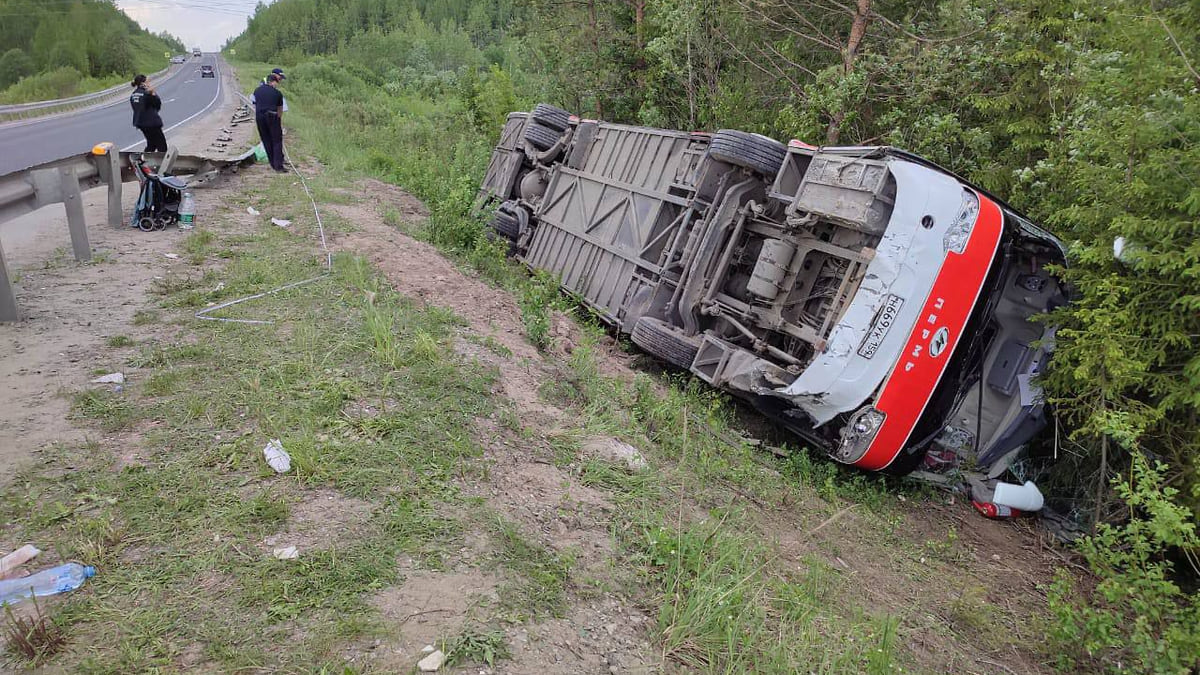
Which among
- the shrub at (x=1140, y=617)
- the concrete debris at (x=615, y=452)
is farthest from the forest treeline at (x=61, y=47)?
the shrub at (x=1140, y=617)

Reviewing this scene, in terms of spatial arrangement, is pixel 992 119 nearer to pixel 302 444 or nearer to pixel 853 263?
pixel 853 263

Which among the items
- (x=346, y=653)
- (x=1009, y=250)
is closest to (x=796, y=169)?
(x=1009, y=250)

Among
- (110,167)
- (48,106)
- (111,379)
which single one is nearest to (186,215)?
(110,167)

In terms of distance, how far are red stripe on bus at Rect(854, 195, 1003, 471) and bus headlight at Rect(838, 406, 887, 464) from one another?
0.03m

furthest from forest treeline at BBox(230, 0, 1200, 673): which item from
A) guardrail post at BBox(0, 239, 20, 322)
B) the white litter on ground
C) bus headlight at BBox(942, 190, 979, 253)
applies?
guardrail post at BBox(0, 239, 20, 322)

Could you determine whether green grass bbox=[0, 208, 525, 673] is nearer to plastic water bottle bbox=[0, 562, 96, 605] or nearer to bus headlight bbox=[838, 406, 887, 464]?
plastic water bottle bbox=[0, 562, 96, 605]

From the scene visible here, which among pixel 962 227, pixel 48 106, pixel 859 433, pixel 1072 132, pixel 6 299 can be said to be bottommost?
pixel 48 106

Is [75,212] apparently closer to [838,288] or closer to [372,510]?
[372,510]

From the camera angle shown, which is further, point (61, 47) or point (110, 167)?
point (61, 47)

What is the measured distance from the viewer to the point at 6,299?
177 inches

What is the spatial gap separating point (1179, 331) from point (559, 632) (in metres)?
4.30

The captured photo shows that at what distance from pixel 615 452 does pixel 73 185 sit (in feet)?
16.7

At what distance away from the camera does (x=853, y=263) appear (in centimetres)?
543

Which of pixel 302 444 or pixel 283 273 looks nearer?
pixel 302 444
